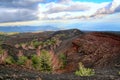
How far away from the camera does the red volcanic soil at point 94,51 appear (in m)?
39.9

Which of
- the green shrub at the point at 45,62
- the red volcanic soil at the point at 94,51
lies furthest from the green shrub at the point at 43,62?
the red volcanic soil at the point at 94,51

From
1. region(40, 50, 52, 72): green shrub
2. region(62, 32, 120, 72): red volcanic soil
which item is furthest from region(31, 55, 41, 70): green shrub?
region(62, 32, 120, 72): red volcanic soil

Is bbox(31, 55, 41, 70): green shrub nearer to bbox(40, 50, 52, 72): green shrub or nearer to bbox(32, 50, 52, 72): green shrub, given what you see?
bbox(32, 50, 52, 72): green shrub

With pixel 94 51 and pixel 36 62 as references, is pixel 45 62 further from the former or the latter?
pixel 94 51

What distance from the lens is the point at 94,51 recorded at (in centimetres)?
4494

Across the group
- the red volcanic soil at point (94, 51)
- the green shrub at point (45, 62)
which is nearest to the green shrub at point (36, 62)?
the green shrub at point (45, 62)

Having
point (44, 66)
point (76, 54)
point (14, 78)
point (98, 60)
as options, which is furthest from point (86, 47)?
point (14, 78)

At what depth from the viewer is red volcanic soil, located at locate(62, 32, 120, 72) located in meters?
39.9

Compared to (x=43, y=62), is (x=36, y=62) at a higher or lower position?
lower

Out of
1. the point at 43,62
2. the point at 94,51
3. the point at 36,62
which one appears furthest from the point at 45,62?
the point at 94,51

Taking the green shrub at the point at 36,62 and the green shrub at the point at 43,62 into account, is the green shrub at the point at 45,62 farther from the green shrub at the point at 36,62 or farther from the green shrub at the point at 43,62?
the green shrub at the point at 36,62

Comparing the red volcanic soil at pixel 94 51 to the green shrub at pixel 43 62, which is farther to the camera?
the red volcanic soil at pixel 94 51

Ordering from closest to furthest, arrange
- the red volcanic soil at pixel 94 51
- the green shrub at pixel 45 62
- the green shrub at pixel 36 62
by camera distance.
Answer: the green shrub at pixel 45 62
the green shrub at pixel 36 62
the red volcanic soil at pixel 94 51

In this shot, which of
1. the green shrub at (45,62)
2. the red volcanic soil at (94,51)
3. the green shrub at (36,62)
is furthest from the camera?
the red volcanic soil at (94,51)
